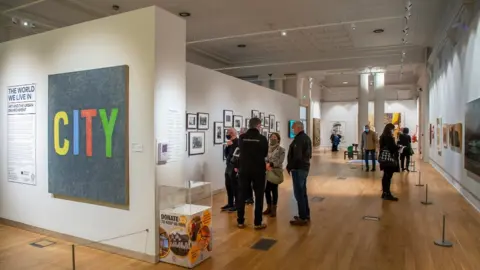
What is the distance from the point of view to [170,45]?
172 inches

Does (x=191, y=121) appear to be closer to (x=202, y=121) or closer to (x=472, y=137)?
(x=202, y=121)

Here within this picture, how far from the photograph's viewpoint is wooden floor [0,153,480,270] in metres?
4.09

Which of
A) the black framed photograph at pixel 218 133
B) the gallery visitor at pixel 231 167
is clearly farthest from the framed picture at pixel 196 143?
the gallery visitor at pixel 231 167

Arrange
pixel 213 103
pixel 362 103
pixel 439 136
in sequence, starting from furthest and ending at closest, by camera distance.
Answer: pixel 362 103 < pixel 439 136 < pixel 213 103

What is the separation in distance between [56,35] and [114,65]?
1.35m

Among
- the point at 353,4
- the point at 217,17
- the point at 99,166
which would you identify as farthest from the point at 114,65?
the point at 353,4

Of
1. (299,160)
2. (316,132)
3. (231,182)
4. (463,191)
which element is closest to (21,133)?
(231,182)

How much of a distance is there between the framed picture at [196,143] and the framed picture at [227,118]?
1.02 m

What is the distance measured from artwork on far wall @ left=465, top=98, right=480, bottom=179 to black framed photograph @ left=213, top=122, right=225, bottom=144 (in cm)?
520

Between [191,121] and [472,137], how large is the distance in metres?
5.43

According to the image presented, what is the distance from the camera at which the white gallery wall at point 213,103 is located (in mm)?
7598

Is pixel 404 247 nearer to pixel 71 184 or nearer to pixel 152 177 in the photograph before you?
pixel 152 177

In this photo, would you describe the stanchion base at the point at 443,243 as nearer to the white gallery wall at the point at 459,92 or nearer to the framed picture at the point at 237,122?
the white gallery wall at the point at 459,92

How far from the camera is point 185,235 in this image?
13.1ft
